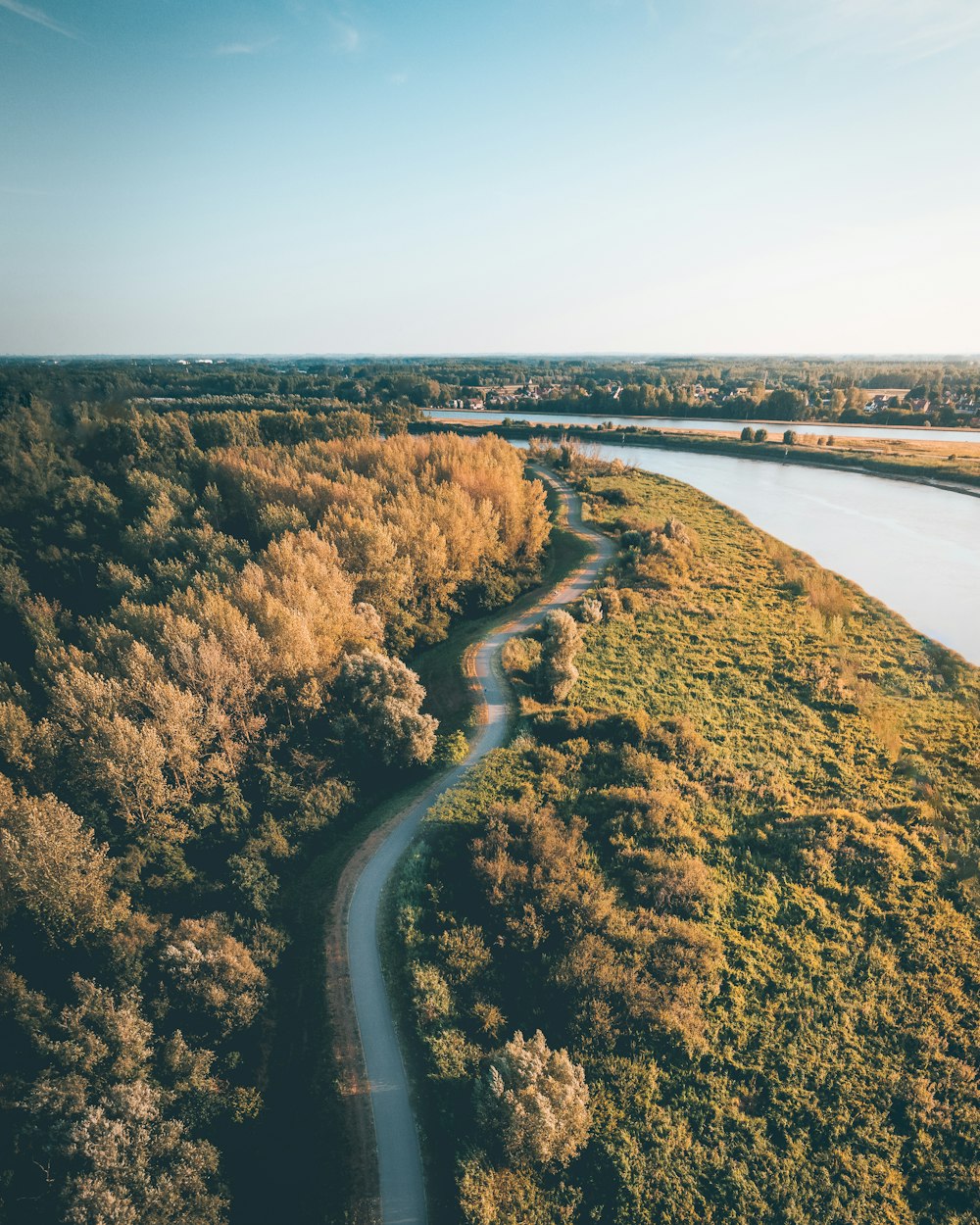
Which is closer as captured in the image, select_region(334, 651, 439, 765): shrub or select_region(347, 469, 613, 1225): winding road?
select_region(347, 469, 613, 1225): winding road

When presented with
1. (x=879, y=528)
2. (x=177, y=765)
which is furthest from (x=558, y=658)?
(x=879, y=528)

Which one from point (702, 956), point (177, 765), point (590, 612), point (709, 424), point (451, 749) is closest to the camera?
point (702, 956)

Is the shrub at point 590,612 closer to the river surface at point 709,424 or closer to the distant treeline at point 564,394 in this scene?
the distant treeline at point 564,394

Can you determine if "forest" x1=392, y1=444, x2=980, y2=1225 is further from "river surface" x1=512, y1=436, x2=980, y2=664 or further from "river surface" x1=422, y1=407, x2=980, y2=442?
"river surface" x1=422, y1=407, x2=980, y2=442

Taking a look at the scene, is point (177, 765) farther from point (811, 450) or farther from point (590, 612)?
point (811, 450)

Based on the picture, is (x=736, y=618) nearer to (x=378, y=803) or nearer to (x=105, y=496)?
(x=378, y=803)

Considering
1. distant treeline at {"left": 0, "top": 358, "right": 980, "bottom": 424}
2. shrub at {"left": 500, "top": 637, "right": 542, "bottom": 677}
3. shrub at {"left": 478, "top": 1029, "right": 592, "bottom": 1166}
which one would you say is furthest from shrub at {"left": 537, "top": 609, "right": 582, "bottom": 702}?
distant treeline at {"left": 0, "top": 358, "right": 980, "bottom": 424}

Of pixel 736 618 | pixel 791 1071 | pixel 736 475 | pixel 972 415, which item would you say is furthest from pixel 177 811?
pixel 972 415
